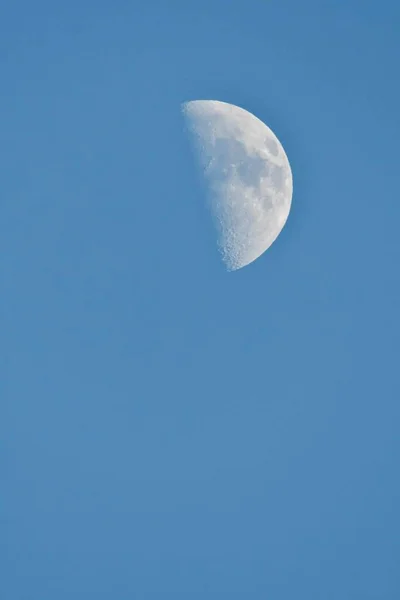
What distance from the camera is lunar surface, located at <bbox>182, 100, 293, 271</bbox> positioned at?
8.28 feet

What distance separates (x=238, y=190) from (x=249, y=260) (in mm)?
324

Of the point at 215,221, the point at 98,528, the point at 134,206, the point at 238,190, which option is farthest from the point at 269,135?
the point at 98,528

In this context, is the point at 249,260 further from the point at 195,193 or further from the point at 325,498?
the point at 325,498

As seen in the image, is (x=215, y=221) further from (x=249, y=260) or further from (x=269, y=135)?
(x=269, y=135)

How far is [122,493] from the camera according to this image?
2615 millimetres

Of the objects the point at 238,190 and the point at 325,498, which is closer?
the point at 238,190

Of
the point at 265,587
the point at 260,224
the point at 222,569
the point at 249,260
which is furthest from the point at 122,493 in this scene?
the point at 260,224

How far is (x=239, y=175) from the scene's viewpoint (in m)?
2.54

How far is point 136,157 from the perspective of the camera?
8.47 feet

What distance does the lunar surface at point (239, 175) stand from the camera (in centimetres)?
252

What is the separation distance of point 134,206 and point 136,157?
0.22 m

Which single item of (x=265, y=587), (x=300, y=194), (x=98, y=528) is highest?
(x=300, y=194)

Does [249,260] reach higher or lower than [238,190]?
lower

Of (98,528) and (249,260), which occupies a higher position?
(249,260)
